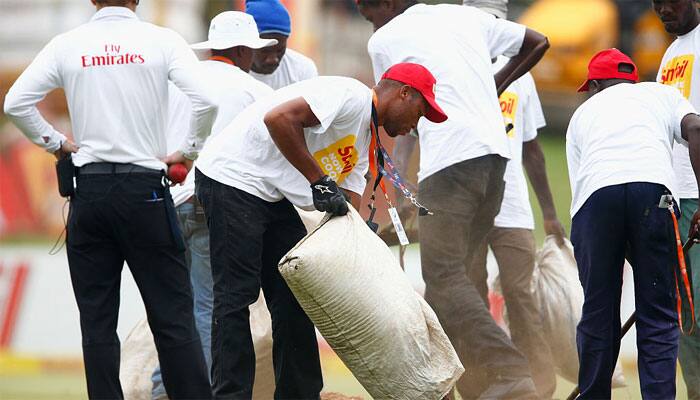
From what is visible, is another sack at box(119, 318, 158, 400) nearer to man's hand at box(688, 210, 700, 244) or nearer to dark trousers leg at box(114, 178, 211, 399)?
dark trousers leg at box(114, 178, 211, 399)

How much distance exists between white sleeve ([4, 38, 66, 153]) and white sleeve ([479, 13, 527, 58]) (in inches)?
93.2

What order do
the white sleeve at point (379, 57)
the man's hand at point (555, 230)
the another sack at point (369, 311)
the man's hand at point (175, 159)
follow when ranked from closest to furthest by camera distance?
the another sack at point (369, 311), the man's hand at point (175, 159), the white sleeve at point (379, 57), the man's hand at point (555, 230)

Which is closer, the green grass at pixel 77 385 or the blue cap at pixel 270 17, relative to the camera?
the blue cap at pixel 270 17

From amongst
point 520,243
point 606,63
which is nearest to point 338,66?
point 520,243

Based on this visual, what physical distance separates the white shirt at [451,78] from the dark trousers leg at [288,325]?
4.02 ft

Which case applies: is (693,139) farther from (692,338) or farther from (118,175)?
(118,175)

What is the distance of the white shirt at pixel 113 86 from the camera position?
6043 mm

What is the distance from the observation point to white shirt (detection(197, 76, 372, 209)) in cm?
574

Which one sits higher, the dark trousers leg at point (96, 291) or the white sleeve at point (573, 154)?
the white sleeve at point (573, 154)

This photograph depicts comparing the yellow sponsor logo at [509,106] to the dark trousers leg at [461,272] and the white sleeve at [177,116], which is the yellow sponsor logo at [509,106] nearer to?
the dark trousers leg at [461,272]

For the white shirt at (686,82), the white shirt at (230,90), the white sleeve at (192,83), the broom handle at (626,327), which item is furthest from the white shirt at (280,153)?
the white shirt at (686,82)

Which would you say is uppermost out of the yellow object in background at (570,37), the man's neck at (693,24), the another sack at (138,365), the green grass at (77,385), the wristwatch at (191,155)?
the man's neck at (693,24)

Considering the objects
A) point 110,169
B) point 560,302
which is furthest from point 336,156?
point 560,302

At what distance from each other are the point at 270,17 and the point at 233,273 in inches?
85.5
